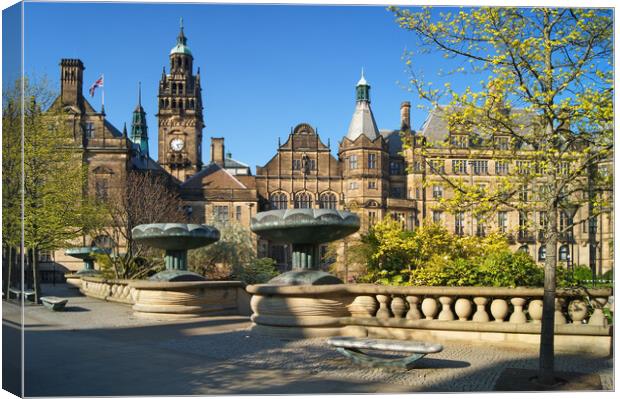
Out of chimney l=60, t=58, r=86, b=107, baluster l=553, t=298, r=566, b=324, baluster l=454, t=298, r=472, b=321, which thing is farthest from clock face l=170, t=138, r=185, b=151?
baluster l=553, t=298, r=566, b=324

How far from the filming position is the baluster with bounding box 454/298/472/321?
25.2 ft

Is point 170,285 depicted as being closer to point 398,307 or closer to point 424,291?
point 398,307

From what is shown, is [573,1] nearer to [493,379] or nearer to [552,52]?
[552,52]

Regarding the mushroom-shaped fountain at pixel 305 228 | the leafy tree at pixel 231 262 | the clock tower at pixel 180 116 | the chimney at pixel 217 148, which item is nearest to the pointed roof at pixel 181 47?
the clock tower at pixel 180 116

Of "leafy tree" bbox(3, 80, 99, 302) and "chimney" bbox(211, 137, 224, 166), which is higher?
"chimney" bbox(211, 137, 224, 166)

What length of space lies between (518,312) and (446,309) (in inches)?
33.5

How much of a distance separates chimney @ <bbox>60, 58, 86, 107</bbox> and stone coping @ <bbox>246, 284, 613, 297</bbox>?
39.5m

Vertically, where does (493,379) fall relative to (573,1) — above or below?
below

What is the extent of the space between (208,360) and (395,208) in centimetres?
4571

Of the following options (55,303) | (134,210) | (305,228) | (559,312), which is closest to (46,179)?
(55,303)

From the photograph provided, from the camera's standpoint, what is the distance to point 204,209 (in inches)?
2044

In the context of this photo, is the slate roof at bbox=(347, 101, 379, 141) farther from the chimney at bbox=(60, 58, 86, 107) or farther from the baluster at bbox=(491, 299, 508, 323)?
the baluster at bbox=(491, 299, 508, 323)

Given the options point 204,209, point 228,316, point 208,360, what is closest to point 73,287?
point 228,316

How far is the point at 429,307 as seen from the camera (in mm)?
7832
